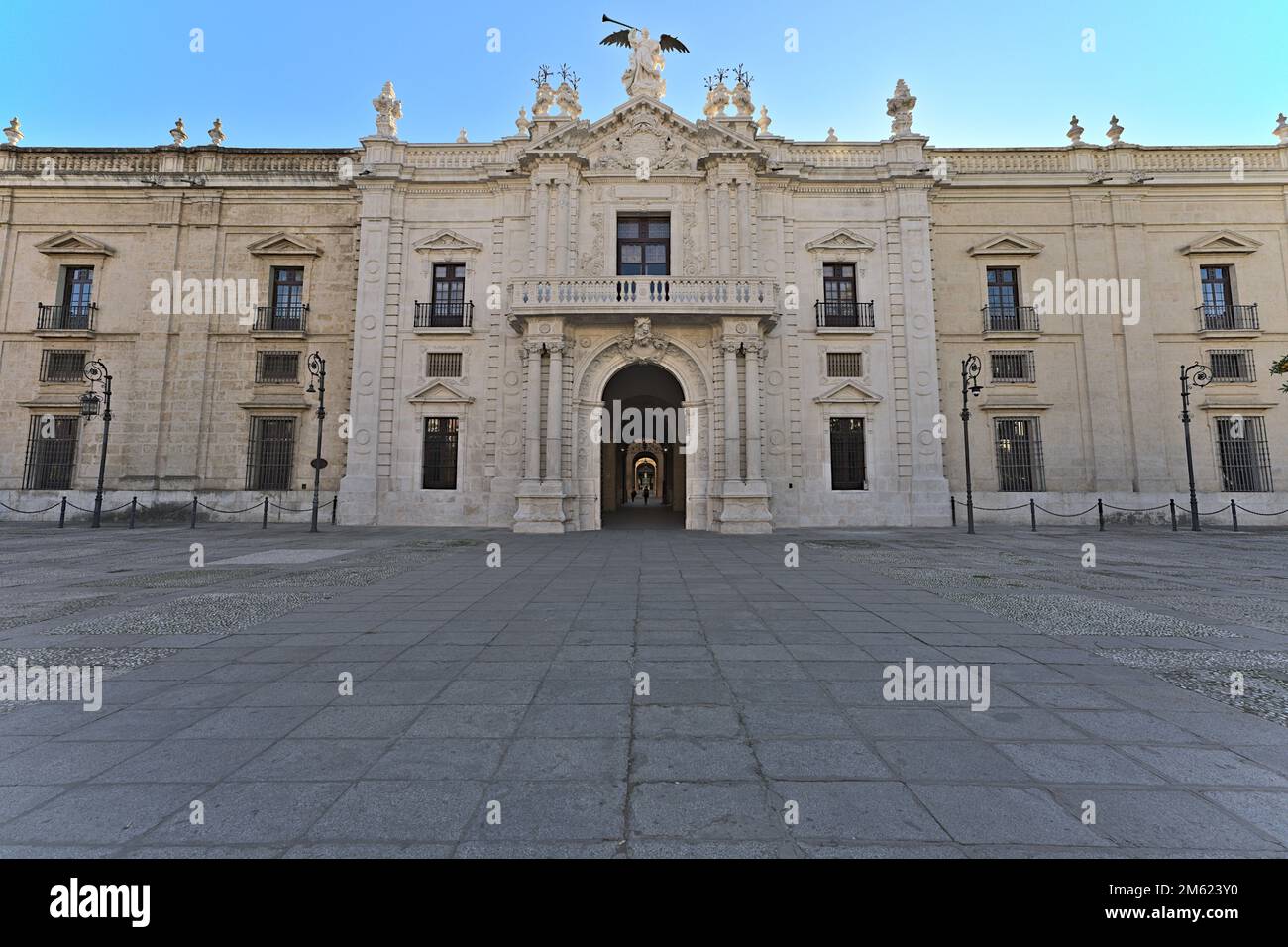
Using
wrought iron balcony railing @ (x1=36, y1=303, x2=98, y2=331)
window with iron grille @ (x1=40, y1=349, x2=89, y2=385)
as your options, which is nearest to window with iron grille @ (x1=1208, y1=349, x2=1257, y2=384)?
wrought iron balcony railing @ (x1=36, y1=303, x2=98, y2=331)

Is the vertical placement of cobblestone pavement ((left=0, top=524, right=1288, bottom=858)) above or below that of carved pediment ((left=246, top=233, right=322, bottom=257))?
below

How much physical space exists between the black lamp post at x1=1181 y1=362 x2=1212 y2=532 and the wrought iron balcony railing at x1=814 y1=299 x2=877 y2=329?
31.7 feet

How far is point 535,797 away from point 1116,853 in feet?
6.64

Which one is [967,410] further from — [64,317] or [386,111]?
[64,317]

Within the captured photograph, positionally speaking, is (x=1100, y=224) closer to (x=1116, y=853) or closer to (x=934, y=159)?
(x=934, y=159)

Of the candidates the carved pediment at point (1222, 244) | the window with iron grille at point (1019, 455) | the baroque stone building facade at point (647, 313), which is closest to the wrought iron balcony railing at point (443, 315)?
the baroque stone building facade at point (647, 313)

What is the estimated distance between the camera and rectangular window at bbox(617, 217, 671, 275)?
19.0 meters

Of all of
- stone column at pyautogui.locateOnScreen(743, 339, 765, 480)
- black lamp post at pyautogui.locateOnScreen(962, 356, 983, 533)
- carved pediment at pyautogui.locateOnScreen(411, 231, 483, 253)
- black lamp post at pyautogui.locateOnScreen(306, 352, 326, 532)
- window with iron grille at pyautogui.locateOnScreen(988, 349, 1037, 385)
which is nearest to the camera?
black lamp post at pyautogui.locateOnScreen(306, 352, 326, 532)

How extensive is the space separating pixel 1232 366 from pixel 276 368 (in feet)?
113

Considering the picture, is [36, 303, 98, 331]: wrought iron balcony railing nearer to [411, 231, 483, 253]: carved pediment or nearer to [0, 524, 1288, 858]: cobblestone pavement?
[411, 231, 483, 253]: carved pediment

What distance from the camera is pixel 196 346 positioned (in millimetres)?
19594

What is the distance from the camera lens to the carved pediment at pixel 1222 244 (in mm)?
19453
